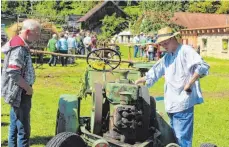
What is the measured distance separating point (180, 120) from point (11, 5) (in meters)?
63.0

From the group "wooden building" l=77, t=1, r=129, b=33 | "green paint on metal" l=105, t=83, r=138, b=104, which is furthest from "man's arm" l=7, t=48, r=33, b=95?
"wooden building" l=77, t=1, r=129, b=33

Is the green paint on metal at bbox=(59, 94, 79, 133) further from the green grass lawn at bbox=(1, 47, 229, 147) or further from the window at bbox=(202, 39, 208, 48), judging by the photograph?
the window at bbox=(202, 39, 208, 48)

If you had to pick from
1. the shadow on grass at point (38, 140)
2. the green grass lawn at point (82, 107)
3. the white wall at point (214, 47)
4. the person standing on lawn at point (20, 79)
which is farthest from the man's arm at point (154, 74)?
the white wall at point (214, 47)

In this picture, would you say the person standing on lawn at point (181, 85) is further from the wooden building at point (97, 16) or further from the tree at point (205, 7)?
the tree at point (205, 7)

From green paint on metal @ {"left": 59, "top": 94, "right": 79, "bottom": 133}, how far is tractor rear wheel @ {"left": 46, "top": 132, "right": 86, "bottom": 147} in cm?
67

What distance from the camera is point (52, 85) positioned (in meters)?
13.4

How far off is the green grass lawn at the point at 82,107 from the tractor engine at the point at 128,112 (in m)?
1.71

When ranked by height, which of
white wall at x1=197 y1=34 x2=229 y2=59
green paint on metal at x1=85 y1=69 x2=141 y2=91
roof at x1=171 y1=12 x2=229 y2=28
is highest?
roof at x1=171 y1=12 x2=229 y2=28

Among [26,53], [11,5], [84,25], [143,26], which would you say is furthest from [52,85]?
[11,5]

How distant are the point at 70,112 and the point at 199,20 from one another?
48879 mm

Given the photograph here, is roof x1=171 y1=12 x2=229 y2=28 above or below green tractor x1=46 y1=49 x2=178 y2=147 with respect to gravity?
above

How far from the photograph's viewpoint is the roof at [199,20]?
51000 millimetres

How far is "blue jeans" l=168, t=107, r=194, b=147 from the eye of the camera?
504 cm

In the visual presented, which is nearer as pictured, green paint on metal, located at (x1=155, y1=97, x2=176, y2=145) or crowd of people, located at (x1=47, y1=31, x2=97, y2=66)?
green paint on metal, located at (x1=155, y1=97, x2=176, y2=145)
